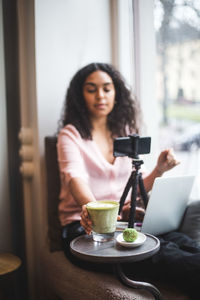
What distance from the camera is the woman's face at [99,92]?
1477mm

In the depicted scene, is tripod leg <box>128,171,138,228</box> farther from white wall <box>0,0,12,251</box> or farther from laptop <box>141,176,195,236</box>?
white wall <box>0,0,12,251</box>

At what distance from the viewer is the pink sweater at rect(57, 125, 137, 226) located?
1416 mm

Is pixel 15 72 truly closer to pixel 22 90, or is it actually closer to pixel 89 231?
pixel 22 90

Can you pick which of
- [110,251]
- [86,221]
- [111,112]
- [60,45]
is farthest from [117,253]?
[60,45]

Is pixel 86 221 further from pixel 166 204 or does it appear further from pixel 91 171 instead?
pixel 91 171

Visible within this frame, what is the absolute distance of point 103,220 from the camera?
35.8 inches

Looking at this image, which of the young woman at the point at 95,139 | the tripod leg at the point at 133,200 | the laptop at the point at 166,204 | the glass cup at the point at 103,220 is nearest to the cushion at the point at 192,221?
the laptop at the point at 166,204

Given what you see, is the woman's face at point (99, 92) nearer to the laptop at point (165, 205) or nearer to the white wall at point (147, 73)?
the white wall at point (147, 73)

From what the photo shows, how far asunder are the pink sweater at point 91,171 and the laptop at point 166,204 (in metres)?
0.30

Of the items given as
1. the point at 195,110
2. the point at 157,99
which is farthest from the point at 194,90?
the point at 157,99

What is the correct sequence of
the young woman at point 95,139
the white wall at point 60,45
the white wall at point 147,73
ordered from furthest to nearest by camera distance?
the white wall at point 147,73 → the white wall at point 60,45 → the young woman at point 95,139

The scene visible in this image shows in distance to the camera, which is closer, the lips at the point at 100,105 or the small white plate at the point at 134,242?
the small white plate at the point at 134,242

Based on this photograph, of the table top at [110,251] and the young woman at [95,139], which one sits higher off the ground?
the young woman at [95,139]

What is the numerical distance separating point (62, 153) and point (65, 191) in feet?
0.61
